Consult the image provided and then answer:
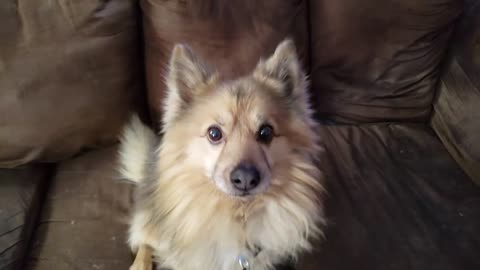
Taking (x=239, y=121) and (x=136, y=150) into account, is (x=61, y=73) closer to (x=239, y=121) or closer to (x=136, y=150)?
(x=136, y=150)

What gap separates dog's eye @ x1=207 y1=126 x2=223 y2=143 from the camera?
1.38m

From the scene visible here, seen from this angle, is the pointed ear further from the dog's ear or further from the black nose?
the black nose

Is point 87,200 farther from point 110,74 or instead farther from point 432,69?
point 432,69

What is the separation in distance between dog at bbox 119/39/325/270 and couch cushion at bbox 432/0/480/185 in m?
0.77

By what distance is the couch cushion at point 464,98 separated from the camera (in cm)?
182

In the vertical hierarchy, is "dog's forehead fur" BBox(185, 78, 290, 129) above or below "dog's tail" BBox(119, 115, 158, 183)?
above

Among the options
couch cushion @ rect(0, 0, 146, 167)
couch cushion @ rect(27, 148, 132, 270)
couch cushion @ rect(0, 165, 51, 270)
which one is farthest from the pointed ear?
couch cushion @ rect(0, 165, 51, 270)

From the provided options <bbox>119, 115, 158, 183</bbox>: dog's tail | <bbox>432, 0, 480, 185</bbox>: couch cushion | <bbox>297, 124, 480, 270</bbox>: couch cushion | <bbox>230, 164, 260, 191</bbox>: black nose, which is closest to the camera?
<bbox>230, 164, 260, 191</bbox>: black nose

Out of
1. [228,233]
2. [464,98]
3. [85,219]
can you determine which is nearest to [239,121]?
[228,233]

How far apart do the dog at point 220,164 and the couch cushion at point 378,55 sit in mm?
508

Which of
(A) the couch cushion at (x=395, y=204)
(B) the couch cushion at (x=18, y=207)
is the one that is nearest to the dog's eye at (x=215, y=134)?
(A) the couch cushion at (x=395, y=204)

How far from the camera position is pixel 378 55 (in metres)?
1.91

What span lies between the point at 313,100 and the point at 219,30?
22.1 inches

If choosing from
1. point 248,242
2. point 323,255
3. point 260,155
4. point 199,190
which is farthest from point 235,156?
point 323,255
